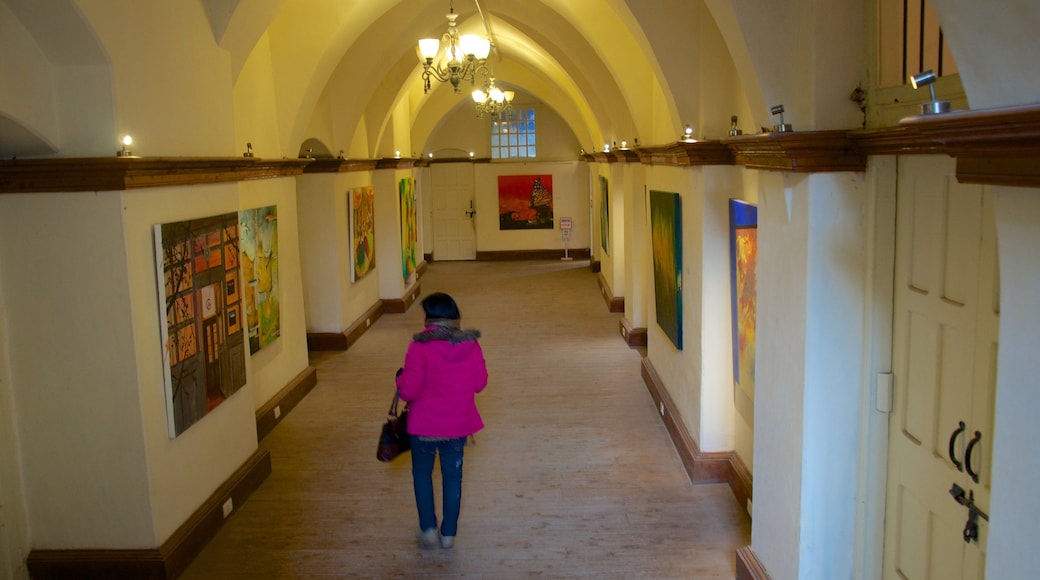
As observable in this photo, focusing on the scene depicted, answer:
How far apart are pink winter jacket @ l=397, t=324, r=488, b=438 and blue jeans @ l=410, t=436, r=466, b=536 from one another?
110 mm

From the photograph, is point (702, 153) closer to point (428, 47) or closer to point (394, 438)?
point (394, 438)

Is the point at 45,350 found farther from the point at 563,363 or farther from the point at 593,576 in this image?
the point at 563,363

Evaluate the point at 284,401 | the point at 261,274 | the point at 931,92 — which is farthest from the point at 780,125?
the point at 284,401

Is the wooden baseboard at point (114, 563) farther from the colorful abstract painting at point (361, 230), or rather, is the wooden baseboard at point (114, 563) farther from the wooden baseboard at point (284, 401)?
the colorful abstract painting at point (361, 230)

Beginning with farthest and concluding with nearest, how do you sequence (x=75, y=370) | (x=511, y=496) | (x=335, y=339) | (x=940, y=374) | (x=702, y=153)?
(x=335, y=339) → (x=511, y=496) → (x=702, y=153) → (x=75, y=370) → (x=940, y=374)

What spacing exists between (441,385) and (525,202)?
61.5ft

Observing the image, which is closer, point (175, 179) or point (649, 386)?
point (175, 179)

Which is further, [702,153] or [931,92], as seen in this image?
[702,153]

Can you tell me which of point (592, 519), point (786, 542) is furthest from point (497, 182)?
point (786, 542)

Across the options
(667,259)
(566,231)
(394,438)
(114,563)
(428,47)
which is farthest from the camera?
(566,231)

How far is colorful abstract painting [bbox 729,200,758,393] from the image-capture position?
19.6ft

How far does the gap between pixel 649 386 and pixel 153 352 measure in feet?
19.6

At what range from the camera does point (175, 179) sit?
560 centimetres

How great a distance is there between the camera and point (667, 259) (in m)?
8.28
